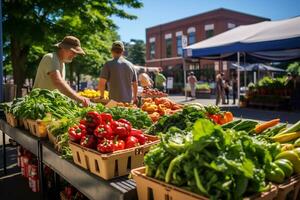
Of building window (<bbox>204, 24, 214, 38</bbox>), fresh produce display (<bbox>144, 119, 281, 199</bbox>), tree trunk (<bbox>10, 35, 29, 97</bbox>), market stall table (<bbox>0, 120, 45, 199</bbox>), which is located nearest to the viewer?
fresh produce display (<bbox>144, 119, 281, 199</bbox>)

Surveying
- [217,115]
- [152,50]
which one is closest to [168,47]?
[152,50]

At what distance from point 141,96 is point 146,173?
6.88 meters

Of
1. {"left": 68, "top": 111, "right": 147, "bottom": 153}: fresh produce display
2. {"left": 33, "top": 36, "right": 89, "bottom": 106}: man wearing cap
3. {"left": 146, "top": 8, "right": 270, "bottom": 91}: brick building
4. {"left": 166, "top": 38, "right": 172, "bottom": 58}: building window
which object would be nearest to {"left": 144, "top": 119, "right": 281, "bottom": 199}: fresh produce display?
{"left": 68, "top": 111, "right": 147, "bottom": 153}: fresh produce display

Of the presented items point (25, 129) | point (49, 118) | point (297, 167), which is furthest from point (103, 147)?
point (25, 129)

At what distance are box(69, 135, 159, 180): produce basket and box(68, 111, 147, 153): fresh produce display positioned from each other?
6 centimetres

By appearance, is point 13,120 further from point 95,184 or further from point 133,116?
point 95,184

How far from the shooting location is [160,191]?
1925mm

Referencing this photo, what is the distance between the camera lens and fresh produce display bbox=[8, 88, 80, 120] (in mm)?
4098

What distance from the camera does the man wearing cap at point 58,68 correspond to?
4.99m

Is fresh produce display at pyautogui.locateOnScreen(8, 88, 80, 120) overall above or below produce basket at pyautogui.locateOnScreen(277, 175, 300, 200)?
above

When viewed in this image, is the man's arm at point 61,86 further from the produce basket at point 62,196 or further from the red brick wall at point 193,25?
the red brick wall at point 193,25

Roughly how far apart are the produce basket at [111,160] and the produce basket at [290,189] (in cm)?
101

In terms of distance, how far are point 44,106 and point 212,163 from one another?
288 cm

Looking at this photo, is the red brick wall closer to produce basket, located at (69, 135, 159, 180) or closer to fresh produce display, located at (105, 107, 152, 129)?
fresh produce display, located at (105, 107, 152, 129)
